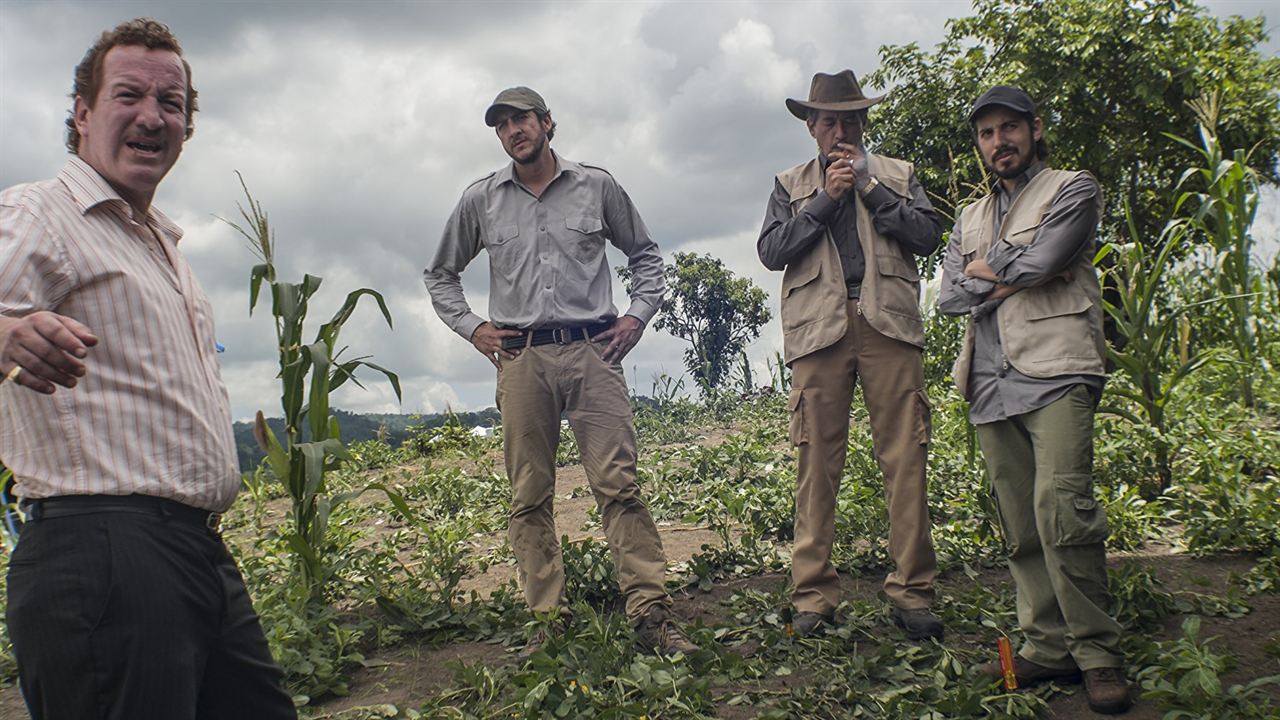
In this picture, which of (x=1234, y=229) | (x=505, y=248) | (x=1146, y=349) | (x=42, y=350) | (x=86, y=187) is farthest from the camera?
(x=1234, y=229)

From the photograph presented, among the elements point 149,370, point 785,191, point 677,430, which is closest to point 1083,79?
point 677,430

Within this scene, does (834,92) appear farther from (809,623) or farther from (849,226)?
(809,623)

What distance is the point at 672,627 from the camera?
3541 millimetres

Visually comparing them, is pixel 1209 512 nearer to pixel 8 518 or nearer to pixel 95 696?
pixel 95 696

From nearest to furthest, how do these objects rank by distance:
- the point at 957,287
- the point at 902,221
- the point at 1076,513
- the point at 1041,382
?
the point at 1076,513, the point at 1041,382, the point at 957,287, the point at 902,221

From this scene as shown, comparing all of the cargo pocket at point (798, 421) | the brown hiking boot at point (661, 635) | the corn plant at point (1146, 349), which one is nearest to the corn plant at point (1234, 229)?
the corn plant at point (1146, 349)

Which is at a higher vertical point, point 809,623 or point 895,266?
point 895,266

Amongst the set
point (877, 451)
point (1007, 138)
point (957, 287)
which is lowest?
point (877, 451)

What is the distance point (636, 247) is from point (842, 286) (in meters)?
0.94

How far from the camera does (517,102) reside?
12.3ft

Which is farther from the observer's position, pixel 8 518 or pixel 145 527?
pixel 8 518

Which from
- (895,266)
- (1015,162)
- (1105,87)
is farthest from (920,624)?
(1105,87)

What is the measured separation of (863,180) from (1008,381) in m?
1.01

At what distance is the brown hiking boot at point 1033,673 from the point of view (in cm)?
319
